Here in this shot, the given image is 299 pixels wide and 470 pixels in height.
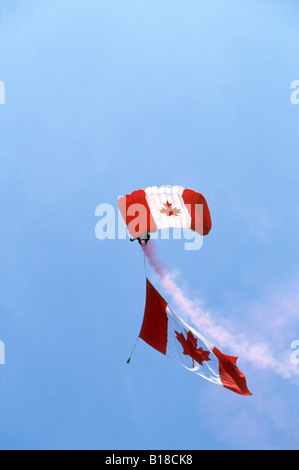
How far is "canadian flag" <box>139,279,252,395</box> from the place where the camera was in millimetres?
24859

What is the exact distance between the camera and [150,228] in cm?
2381

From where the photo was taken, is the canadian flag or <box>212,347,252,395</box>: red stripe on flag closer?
the canadian flag

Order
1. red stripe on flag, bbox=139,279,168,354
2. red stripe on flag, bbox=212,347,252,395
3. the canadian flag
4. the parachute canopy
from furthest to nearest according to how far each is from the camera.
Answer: red stripe on flag, bbox=212,347,252,395
the canadian flag
red stripe on flag, bbox=139,279,168,354
the parachute canopy

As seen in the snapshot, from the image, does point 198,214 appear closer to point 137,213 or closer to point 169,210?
point 169,210

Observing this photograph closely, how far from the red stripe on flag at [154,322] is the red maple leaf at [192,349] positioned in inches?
32.2

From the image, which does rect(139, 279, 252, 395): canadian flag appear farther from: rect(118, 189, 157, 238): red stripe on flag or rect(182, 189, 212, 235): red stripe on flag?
rect(182, 189, 212, 235): red stripe on flag

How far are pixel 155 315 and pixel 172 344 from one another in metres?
1.62

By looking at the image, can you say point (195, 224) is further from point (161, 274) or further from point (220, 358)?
point (220, 358)

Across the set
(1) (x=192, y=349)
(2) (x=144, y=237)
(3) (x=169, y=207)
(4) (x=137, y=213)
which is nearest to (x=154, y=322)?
(1) (x=192, y=349)

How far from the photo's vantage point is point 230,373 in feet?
85.3

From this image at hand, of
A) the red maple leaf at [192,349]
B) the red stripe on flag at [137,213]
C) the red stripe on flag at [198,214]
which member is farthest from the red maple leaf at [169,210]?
the red maple leaf at [192,349]

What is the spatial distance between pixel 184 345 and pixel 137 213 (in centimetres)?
681

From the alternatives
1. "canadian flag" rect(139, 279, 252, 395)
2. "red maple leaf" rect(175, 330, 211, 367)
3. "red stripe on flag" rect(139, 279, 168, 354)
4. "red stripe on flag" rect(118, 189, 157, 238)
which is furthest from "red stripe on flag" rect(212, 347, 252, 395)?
"red stripe on flag" rect(118, 189, 157, 238)
